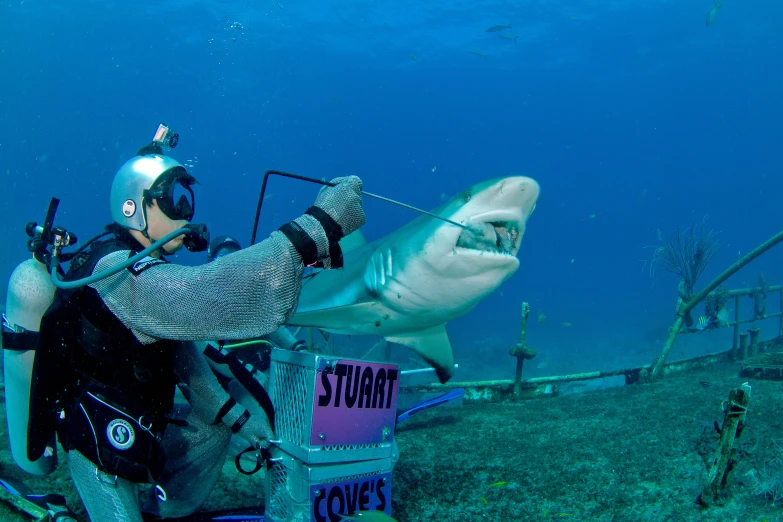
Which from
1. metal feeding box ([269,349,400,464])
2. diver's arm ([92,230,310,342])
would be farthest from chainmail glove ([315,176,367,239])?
metal feeding box ([269,349,400,464])

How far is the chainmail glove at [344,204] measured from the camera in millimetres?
1798

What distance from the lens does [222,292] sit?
163cm

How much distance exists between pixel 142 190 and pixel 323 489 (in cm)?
185

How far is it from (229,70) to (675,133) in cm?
11050

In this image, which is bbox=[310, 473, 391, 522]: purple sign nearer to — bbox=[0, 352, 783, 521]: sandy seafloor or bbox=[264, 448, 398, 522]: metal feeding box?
bbox=[264, 448, 398, 522]: metal feeding box

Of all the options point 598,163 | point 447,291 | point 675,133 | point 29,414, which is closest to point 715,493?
point 447,291

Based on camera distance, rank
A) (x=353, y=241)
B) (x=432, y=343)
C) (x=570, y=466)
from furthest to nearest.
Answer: (x=353, y=241), (x=432, y=343), (x=570, y=466)

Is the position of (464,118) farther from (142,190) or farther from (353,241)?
(142,190)

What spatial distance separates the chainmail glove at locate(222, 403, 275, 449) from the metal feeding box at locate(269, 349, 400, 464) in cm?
27

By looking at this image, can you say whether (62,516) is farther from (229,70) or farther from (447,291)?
(229,70)

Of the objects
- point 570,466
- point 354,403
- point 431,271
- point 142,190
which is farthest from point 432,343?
point 142,190

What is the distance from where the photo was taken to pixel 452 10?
141ft

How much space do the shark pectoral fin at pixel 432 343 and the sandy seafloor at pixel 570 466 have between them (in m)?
0.99

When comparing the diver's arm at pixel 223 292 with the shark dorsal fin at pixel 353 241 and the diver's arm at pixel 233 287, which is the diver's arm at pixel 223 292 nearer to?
the diver's arm at pixel 233 287
